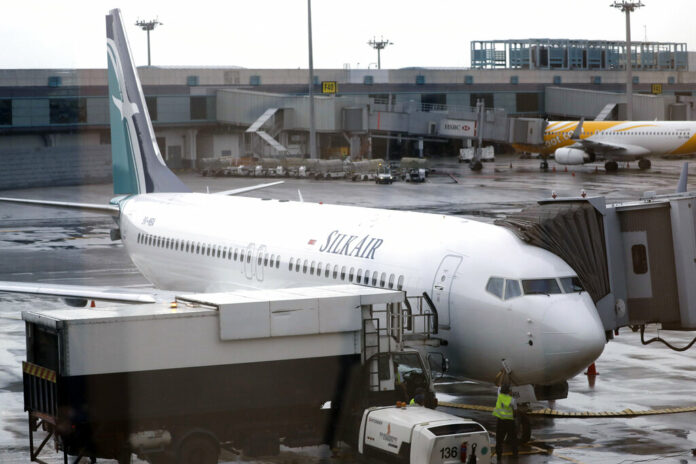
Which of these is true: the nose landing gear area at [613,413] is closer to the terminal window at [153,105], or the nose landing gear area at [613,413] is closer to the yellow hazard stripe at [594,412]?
the yellow hazard stripe at [594,412]

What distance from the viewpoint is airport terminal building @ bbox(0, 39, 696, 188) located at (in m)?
86.5

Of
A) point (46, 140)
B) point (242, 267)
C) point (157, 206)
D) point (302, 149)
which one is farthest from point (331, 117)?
point (242, 267)

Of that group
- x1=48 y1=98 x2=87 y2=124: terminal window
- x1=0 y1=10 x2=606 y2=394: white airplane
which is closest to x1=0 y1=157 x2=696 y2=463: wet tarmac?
x1=0 y1=10 x2=606 y2=394: white airplane

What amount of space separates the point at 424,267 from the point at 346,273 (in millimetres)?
2769

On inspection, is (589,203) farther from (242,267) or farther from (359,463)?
(242,267)

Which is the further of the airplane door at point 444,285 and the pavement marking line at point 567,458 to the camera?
the airplane door at point 444,285

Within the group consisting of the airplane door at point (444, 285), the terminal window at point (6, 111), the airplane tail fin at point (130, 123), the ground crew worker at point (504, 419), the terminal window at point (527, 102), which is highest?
the terminal window at point (527, 102)

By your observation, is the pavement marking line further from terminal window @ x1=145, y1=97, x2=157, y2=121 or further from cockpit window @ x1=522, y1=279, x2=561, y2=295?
terminal window @ x1=145, y1=97, x2=157, y2=121

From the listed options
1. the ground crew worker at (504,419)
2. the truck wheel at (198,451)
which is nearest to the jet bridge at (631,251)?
the ground crew worker at (504,419)

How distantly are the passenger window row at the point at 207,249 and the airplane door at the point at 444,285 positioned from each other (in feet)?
23.0

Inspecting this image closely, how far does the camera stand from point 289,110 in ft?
329

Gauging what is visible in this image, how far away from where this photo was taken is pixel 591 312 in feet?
70.7

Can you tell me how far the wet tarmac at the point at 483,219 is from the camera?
21891mm

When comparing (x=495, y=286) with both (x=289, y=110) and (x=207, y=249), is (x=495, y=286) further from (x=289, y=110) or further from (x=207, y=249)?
(x=289, y=110)
